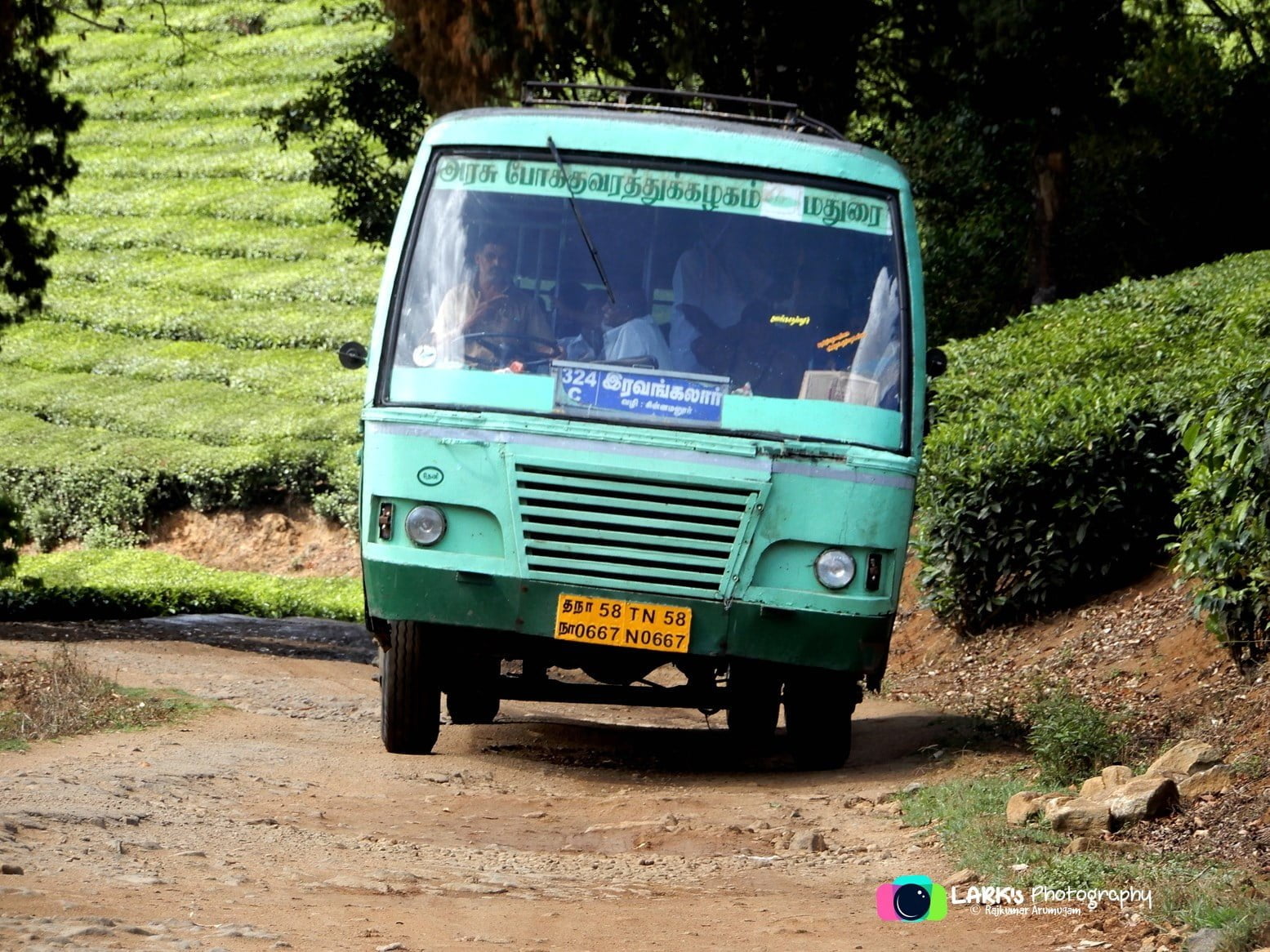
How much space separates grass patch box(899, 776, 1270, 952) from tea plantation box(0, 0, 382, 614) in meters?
17.8

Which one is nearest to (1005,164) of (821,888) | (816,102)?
(816,102)

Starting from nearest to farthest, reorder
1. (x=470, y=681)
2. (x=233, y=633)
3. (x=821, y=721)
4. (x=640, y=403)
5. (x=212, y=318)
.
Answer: (x=640, y=403) < (x=821, y=721) < (x=470, y=681) < (x=233, y=633) < (x=212, y=318)

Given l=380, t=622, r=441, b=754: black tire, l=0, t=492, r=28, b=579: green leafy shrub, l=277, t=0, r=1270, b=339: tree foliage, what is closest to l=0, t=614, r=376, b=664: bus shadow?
l=0, t=492, r=28, b=579: green leafy shrub

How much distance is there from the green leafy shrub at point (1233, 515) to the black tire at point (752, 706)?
2.20m

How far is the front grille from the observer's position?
7.39 m

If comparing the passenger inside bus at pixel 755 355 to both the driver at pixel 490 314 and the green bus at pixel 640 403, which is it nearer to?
the green bus at pixel 640 403

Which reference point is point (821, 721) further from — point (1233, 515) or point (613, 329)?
point (613, 329)

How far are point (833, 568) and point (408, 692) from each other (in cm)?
214

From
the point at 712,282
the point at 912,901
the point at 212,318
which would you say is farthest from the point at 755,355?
the point at 212,318

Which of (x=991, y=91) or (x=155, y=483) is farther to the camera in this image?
(x=155, y=483)

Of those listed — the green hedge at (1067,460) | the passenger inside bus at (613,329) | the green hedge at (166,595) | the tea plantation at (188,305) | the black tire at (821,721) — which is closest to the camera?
the passenger inside bus at (613,329)

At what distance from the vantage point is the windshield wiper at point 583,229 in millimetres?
7809

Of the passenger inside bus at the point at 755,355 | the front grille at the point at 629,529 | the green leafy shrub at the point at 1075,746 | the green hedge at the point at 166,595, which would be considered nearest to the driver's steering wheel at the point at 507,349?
the front grille at the point at 629,529

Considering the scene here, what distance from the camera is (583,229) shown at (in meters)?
7.90
